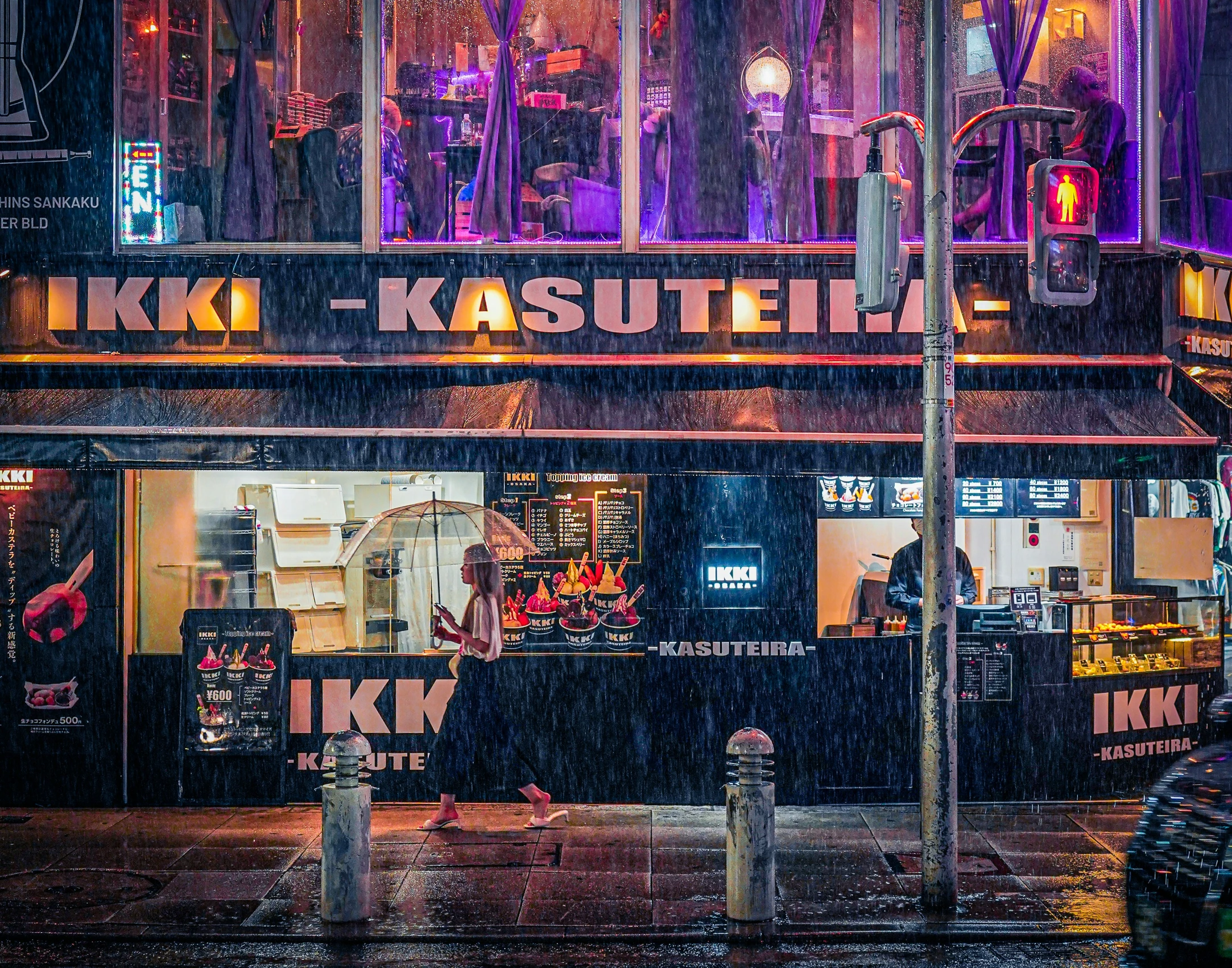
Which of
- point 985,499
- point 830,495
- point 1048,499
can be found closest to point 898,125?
point 830,495

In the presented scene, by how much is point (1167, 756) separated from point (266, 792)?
25.1 ft

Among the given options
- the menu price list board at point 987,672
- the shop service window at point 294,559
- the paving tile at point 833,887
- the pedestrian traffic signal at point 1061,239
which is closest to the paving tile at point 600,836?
the paving tile at point 833,887

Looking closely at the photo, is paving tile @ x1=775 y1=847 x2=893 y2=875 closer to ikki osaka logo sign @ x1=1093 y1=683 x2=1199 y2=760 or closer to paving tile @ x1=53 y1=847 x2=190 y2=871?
ikki osaka logo sign @ x1=1093 y1=683 x2=1199 y2=760

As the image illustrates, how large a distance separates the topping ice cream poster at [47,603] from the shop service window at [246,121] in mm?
2447

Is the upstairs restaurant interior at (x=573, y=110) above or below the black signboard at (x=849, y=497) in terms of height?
above

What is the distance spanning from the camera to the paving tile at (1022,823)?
34.2 feet

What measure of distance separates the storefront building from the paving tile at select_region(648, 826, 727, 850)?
0.90 m

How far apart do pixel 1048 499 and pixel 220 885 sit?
7859mm

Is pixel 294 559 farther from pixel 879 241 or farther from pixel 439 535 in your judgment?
pixel 879 241

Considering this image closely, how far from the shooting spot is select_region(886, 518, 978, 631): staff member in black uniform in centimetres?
1182

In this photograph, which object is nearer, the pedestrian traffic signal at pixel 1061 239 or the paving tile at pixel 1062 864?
the pedestrian traffic signal at pixel 1061 239

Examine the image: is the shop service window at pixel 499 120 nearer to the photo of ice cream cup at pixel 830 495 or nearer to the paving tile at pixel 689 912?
the photo of ice cream cup at pixel 830 495

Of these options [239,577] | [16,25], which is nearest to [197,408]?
[239,577]

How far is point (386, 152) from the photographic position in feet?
40.0
